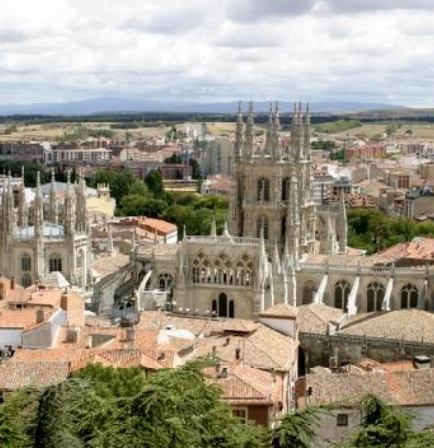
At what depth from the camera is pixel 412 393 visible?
35.8 meters

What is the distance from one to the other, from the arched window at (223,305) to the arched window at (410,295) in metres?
10.4

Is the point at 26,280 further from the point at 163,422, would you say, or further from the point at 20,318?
the point at 163,422

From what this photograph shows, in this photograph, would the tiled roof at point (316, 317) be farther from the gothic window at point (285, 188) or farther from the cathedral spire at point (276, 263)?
the gothic window at point (285, 188)

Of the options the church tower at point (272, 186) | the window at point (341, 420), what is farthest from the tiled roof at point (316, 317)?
the window at point (341, 420)

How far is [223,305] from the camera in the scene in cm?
5950

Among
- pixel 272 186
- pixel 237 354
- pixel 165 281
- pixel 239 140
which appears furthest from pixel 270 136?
pixel 237 354

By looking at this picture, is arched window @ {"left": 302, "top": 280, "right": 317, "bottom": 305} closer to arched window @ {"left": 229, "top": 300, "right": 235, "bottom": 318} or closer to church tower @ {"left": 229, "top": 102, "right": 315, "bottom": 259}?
church tower @ {"left": 229, "top": 102, "right": 315, "bottom": 259}

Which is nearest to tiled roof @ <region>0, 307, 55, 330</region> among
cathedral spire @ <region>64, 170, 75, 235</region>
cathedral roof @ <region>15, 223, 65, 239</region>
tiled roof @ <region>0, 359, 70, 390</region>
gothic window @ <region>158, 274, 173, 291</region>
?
tiled roof @ <region>0, 359, 70, 390</region>

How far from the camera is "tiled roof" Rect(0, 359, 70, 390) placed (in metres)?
35.8

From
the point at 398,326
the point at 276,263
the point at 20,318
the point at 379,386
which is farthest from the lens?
the point at 276,263

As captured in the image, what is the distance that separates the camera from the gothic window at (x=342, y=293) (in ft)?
194

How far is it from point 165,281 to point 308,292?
29.9 feet

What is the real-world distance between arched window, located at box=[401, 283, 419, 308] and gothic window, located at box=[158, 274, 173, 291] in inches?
569

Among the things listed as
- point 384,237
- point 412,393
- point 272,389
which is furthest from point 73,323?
point 384,237
